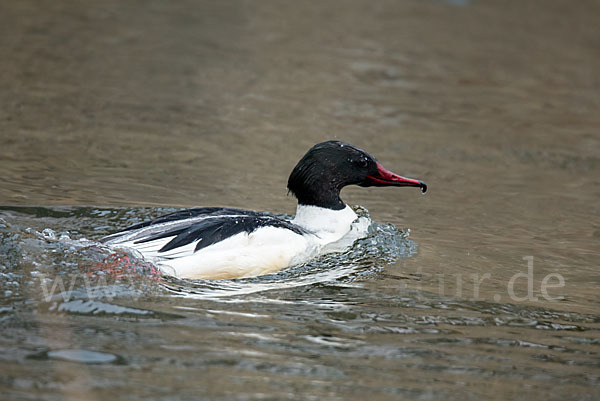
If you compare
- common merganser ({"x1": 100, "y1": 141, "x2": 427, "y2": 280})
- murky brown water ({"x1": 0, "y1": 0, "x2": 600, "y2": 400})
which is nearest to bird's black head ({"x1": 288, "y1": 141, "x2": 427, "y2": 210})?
common merganser ({"x1": 100, "y1": 141, "x2": 427, "y2": 280})

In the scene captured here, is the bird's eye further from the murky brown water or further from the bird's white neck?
the murky brown water

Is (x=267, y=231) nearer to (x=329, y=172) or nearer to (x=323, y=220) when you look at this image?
(x=323, y=220)

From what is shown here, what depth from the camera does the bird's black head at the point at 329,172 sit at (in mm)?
6633

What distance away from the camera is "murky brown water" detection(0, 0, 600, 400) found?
436 centimetres

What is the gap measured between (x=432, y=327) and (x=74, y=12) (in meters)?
12.0

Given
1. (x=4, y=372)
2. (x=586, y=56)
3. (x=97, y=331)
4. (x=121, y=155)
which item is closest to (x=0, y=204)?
(x=121, y=155)

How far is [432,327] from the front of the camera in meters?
5.07

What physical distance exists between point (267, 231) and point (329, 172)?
0.94 m

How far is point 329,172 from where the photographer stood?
21.9 feet

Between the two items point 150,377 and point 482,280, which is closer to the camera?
point 150,377

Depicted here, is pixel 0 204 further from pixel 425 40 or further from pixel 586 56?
pixel 586 56

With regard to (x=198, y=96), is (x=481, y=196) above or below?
below

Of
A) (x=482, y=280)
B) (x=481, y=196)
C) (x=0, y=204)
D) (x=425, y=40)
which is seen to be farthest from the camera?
(x=425, y=40)

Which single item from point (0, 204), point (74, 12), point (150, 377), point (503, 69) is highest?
point (74, 12)
